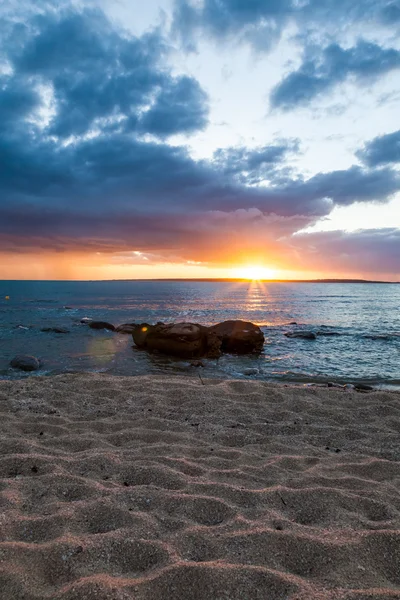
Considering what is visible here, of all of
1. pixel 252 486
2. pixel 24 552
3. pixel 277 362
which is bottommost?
pixel 277 362

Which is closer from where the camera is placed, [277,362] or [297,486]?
[297,486]

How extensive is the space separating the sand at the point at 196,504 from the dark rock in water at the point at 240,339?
1177 centimetres

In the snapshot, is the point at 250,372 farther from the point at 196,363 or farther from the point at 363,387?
the point at 363,387

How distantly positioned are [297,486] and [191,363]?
1178 cm

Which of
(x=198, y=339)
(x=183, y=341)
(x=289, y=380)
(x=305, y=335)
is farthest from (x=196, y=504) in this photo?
(x=305, y=335)

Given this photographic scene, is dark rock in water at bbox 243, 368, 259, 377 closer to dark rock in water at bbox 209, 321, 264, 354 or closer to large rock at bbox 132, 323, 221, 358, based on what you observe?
large rock at bbox 132, 323, 221, 358

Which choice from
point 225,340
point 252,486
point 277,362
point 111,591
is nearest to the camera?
point 111,591

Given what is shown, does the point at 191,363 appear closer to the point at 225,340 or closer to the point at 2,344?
the point at 225,340

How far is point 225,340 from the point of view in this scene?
20.5 m

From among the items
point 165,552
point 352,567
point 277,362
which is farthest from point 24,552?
point 277,362

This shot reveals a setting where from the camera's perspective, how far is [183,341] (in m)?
18.2

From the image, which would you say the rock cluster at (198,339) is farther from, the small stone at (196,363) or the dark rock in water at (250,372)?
the dark rock in water at (250,372)

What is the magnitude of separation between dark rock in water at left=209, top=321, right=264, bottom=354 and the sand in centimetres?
1177

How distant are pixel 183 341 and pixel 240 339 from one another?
148 inches
